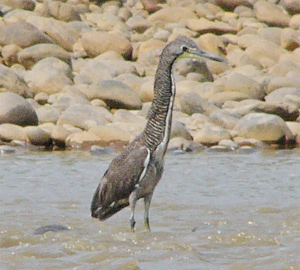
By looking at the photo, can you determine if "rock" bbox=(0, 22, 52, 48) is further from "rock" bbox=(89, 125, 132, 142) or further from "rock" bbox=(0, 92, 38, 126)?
"rock" bbox=(89, 125, 132, 142)

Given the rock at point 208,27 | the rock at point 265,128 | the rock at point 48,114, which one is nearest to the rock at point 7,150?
the rock at point 48,114

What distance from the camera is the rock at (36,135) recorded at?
16.8 m

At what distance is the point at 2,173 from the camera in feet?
46.0

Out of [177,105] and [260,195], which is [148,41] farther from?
[260,195]

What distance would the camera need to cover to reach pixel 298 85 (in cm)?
2028

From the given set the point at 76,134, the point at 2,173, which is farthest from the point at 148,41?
the point at 2,173

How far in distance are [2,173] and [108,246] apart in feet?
19.7

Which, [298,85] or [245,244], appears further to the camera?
[298,85]

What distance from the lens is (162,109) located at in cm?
923

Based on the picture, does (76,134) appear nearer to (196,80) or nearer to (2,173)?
(2,173)

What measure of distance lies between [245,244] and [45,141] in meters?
9.00

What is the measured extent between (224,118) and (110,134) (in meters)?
2.40

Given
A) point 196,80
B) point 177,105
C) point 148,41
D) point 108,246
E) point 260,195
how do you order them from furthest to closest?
point 148,41, point 196,80, point 177,105, point 260,195, point 108,246

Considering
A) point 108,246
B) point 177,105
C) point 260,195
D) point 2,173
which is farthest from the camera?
point 177,105
